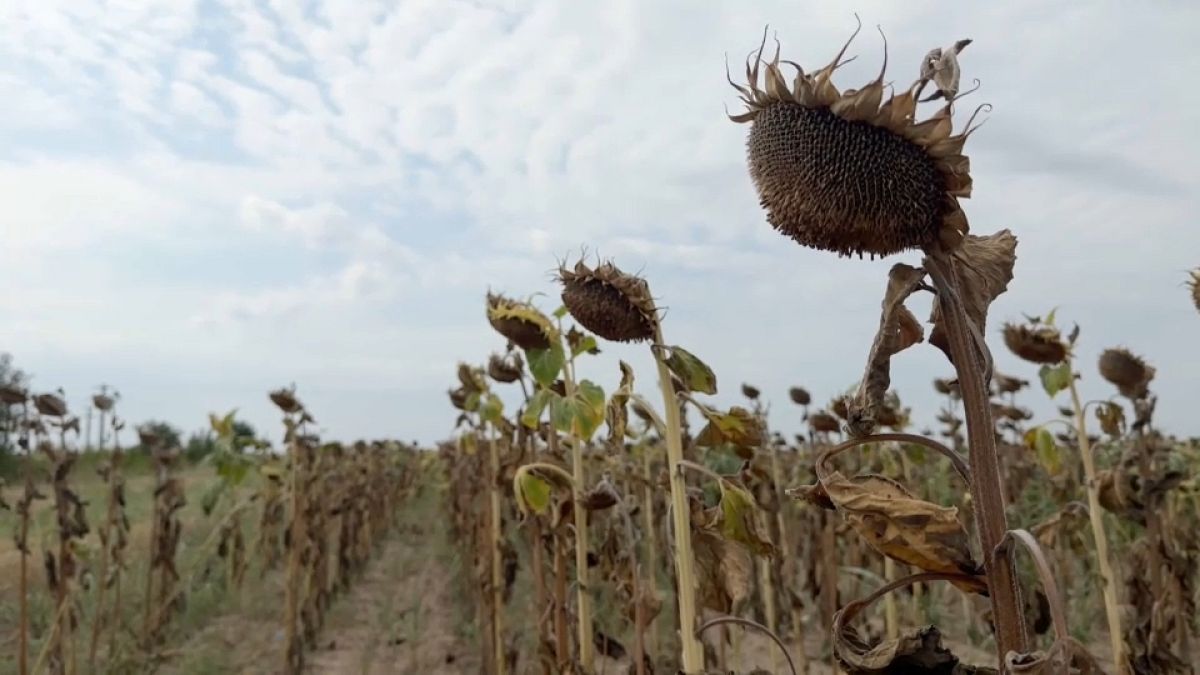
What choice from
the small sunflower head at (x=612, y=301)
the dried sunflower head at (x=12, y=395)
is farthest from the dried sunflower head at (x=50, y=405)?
the small sunflower head at (x=612, y=301)

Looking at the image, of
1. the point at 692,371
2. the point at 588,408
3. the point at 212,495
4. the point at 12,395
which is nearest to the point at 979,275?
the point at 692,371

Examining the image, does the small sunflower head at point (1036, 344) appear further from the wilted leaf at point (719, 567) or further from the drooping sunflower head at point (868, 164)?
the drooping sunflower head at point (868, 164)

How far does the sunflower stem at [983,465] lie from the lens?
1.13 meters

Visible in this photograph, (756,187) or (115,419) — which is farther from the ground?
(115,419)

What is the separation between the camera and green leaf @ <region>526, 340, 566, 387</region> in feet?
10.0

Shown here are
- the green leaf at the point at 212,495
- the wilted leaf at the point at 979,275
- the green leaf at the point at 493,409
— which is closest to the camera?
the wilted leaf at the point at 979,275

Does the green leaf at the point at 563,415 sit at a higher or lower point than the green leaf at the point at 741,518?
higher

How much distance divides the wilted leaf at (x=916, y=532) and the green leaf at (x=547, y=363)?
1864 millimetres

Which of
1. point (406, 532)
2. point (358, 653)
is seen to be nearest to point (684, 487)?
point (358, 653)

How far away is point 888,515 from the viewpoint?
1.21m

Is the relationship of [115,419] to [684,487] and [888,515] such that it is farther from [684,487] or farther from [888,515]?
[888,515]

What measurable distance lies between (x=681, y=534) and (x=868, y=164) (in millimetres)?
1303

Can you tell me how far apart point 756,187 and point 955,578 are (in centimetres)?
59

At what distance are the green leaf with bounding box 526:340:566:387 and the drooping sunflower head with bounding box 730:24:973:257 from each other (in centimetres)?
182
